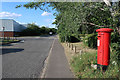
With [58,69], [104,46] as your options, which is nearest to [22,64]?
[58,69]

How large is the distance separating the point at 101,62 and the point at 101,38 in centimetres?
94

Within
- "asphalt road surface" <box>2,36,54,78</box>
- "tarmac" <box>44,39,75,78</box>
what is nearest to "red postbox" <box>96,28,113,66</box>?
"tarmac" <box>44,39,75,78</box>

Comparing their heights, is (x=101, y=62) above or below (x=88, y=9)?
below

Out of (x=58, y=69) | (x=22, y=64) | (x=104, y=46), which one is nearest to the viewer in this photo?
(x=104, y=46)

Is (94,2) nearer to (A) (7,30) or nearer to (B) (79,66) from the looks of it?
(B) (79,66)

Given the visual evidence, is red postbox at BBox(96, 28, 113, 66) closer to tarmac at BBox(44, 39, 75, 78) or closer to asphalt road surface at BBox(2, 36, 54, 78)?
tarmac at BBox(44, 39, 75, 78)

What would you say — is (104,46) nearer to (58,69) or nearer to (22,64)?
(58,69)

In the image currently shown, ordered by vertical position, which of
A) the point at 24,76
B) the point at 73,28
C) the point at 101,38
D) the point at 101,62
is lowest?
the point at 24,76

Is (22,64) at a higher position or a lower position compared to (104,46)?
lower

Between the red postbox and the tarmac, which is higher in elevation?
the red postbox

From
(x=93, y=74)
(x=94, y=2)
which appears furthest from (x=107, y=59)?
(x=94, y=2)

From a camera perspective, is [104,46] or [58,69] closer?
[104,46]

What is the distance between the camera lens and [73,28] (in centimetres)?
645

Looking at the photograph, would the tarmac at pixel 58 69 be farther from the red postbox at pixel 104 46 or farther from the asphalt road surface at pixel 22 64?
the red postbox at pixel 104 46
